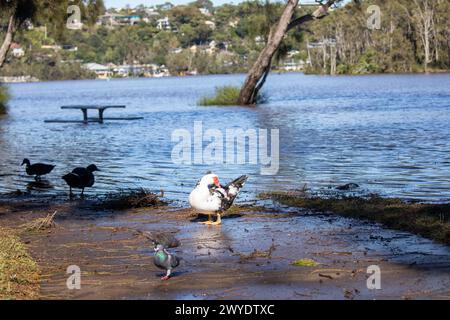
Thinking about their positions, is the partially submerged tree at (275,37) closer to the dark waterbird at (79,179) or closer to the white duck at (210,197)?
the dark waterbird at (79,179)

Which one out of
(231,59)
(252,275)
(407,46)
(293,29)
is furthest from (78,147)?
(231,59)

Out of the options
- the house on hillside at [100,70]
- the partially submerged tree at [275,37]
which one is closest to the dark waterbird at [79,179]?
the partially submerged tree at [275,37]

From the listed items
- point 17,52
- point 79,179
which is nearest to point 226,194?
point 79,179

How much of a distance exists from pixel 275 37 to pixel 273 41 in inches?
7.7

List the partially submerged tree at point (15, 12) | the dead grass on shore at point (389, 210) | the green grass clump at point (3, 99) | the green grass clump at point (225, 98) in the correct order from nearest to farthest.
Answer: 1. the dead grass on shore at point (389, 210)
2. the partially submerged tree at point (15, 12)
3. the green grass clump at point (225, 98)
4. the green grass clump at point (3, 99)

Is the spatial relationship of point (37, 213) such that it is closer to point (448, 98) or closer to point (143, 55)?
point (448, 98)

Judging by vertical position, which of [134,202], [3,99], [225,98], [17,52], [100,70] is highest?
[134,202]

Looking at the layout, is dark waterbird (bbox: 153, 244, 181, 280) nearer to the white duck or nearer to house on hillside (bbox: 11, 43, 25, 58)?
the white duck

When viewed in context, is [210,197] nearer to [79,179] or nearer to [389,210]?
[389,210]

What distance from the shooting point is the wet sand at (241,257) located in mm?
6820

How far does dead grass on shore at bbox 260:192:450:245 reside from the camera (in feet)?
29.3

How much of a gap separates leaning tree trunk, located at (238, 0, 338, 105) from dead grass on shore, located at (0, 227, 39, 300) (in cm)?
2970

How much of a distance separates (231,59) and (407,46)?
61799mm

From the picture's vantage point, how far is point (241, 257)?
8086mm
